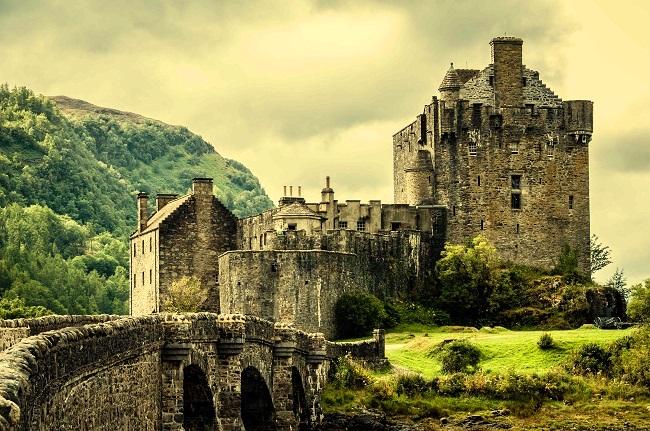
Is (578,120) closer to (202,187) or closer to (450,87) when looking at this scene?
(450,87)

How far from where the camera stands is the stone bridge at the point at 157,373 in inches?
967

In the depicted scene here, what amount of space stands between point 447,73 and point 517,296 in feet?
54.8

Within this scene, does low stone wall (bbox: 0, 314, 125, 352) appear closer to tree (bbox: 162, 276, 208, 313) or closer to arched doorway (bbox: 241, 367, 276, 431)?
arched doorway (bbox: 241, 367, 276, 431)

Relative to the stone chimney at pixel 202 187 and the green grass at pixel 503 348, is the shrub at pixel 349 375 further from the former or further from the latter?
the stone chimney at pixel 202 187

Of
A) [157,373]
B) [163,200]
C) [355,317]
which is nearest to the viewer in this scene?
[157,373]

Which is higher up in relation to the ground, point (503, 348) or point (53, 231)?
point (53, 231)

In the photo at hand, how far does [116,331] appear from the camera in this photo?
105 ft

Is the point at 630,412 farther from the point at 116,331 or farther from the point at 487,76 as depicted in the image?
the point at 116,331

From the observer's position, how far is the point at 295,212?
3538 inches

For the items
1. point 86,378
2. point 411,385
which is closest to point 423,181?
point 411,385

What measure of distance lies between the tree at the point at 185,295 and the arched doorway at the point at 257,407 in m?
32.4

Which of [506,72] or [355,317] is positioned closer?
[355,317]

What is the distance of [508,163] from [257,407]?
48.7 m

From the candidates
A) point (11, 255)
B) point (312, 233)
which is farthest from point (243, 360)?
point (11, 255)
